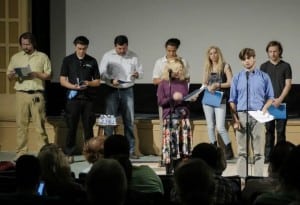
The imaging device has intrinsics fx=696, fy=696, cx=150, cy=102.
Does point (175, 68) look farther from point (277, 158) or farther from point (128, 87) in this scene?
point (277, 158)

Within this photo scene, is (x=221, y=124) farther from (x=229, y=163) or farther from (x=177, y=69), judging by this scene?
(x=177, y=69)

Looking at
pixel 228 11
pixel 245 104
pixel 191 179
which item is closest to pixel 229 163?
pixel 245 104

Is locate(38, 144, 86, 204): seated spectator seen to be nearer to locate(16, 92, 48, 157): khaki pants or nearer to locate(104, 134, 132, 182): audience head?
locate(104, 134, 132, 182): audience head

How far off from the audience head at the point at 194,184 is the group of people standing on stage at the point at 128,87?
4436 millimetres

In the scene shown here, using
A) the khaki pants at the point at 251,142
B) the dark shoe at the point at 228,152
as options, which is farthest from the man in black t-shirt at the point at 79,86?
the khaki pants at the point at 251,142

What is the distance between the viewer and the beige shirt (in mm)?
8516

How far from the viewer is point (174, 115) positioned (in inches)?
316

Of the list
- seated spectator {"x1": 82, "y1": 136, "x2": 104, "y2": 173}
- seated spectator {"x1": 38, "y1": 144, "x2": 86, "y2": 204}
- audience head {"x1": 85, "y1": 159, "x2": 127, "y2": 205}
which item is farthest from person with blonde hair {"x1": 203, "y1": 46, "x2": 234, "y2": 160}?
audience head {"x1": 85, "y1": 159, "x2": 127, "y2": 205}

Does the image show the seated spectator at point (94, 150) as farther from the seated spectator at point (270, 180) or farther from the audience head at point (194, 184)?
the audience head at point (194, 184)

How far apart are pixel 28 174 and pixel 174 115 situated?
4302 mm

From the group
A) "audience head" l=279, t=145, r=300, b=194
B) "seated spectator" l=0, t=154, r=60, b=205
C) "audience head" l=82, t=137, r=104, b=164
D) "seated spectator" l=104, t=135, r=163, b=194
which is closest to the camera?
"audience head" l=279, t=145, r=300, b=194

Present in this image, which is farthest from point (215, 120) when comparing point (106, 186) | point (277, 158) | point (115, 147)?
point (106, 186)

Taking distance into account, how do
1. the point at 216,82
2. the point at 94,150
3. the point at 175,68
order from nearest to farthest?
the point at 94,150 → the point at 175,68 → the point at 216,82

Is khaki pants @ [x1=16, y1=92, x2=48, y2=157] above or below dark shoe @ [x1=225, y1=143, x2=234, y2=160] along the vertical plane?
above
